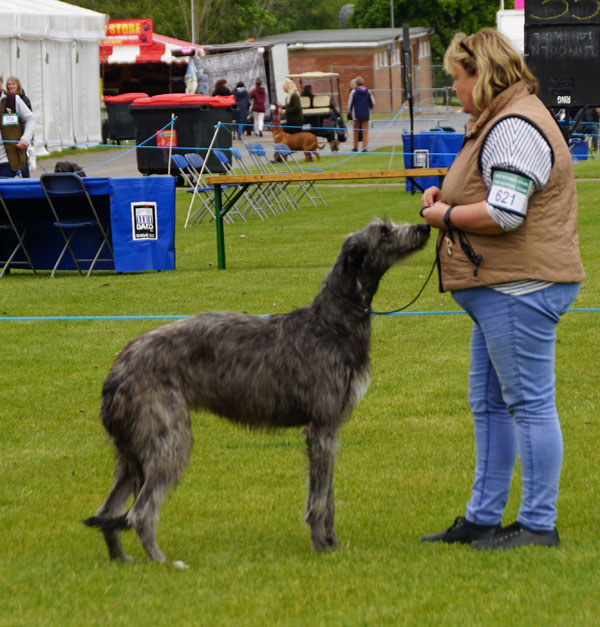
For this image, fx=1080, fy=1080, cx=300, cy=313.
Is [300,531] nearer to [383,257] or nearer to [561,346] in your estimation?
[383,257]

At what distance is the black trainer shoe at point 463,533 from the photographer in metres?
4.72

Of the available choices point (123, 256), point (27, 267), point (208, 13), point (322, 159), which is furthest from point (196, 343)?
point (208, 13)

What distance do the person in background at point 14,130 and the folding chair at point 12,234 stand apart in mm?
4085

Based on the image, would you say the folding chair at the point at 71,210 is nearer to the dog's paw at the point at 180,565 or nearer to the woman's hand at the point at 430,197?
the woman's hand at the point at 430,197

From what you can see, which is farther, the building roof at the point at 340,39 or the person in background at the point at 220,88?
the building roof at the point at 340,39

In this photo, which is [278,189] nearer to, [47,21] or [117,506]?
[47,21]

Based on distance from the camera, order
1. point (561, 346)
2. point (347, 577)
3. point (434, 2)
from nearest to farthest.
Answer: point (347, 577) → point (561, 346) → point (434, 2)

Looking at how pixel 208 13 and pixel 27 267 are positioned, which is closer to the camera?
pixel 27 267

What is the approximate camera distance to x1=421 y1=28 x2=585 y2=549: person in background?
13.6ft

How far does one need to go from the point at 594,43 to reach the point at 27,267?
1406 cm

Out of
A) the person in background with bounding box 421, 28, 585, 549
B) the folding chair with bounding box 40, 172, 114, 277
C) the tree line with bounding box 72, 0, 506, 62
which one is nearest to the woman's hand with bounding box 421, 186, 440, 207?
the person in background with bounding box 421, 28, 585, 549

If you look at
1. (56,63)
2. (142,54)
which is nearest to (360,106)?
(56,63)

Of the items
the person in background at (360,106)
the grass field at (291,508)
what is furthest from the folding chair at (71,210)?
the person in background at (360,106)

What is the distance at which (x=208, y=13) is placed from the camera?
234ft
